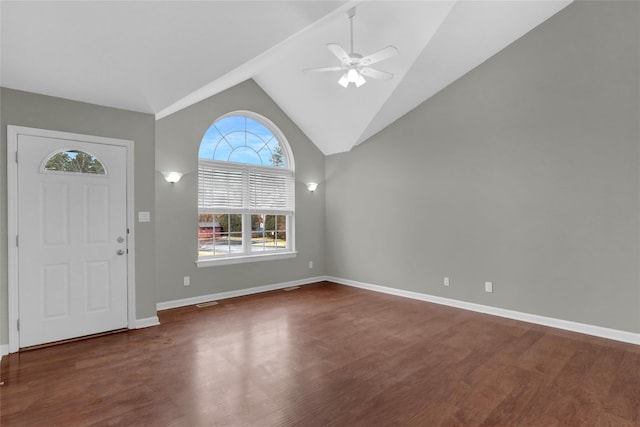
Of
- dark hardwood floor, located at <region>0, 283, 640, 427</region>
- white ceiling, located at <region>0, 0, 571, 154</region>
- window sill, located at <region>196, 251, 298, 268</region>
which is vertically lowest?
dark hardwood floor, located at <region>0, 283, 640, 427</region>

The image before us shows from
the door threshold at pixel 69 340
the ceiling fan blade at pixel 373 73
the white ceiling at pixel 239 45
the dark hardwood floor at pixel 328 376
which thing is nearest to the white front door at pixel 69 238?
the door threshold at pixel 69 340

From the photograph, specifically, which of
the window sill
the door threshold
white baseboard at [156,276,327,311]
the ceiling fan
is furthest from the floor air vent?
the ceiling fan

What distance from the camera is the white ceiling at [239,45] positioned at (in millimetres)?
2428

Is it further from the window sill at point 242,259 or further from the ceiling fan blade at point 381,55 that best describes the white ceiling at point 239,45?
the window sill at point 242,259

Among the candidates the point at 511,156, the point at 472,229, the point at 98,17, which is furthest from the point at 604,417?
the point at 98,17

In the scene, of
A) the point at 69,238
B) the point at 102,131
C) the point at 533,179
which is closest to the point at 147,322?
the point at 69,238

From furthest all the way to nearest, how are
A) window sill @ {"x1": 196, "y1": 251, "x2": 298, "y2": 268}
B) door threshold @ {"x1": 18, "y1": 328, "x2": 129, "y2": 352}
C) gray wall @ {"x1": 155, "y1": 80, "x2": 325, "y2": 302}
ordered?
window sill @ {"x1": 196, "y1": 251, "x2": 298, "y2": 268} → gray wall @ {"x1": 155, "y1": 80, "x2": 325, "y2": 302} → door threshold @ {"x1": 18, "y1": 328, "x2": 129, "y2": 352}

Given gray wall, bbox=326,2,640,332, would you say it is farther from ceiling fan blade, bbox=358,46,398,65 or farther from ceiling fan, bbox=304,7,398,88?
ceiling fan blade, bbox=358,46,398,65

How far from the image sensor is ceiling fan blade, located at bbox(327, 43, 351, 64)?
3161 millimetres

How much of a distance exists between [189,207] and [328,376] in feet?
10.9

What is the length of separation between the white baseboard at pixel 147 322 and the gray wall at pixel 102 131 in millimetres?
47

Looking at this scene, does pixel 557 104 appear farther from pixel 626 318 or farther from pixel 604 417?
pixel 604 417

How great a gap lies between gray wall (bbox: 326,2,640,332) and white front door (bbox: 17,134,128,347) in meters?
3.96

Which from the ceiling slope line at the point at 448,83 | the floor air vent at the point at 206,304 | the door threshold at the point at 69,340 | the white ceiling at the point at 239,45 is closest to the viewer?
the white ceiling at the point at 239,45
